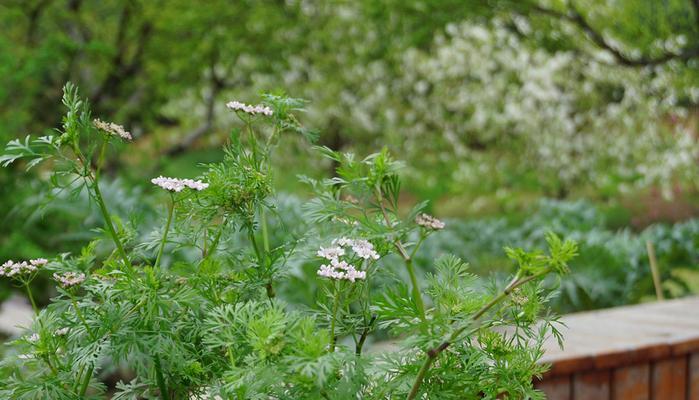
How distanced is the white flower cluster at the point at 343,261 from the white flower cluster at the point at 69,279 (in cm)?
35

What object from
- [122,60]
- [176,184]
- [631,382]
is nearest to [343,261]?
[176,184]

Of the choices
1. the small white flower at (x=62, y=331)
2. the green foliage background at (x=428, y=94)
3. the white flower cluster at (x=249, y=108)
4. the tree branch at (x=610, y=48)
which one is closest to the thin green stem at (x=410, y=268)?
the white flower cluster at (x=249, y=108)

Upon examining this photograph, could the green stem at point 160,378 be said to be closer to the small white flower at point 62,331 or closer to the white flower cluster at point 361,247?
the small white flower at point 62,331

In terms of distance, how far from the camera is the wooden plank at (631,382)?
2.88 meters

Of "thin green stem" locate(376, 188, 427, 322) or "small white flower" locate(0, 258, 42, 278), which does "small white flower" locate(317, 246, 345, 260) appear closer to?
"thin green stem" locate(376, 188, 427, 322)

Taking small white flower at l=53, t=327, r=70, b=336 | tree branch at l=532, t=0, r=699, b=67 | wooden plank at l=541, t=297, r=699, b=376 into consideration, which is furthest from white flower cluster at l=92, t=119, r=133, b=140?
tree branch at l=532, t=0, r=699, b=67

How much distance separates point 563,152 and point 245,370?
28.9 ft

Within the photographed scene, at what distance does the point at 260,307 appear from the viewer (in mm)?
1139

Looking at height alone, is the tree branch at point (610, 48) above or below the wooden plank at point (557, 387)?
above

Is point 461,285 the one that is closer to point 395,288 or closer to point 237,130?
point 395,288

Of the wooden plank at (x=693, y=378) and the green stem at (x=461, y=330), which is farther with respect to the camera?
the wooden plank at (x=693, y=378)

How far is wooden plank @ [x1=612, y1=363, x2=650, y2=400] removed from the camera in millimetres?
2879

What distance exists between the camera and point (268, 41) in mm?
8562

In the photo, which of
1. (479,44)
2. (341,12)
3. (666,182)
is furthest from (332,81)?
(666,182)
